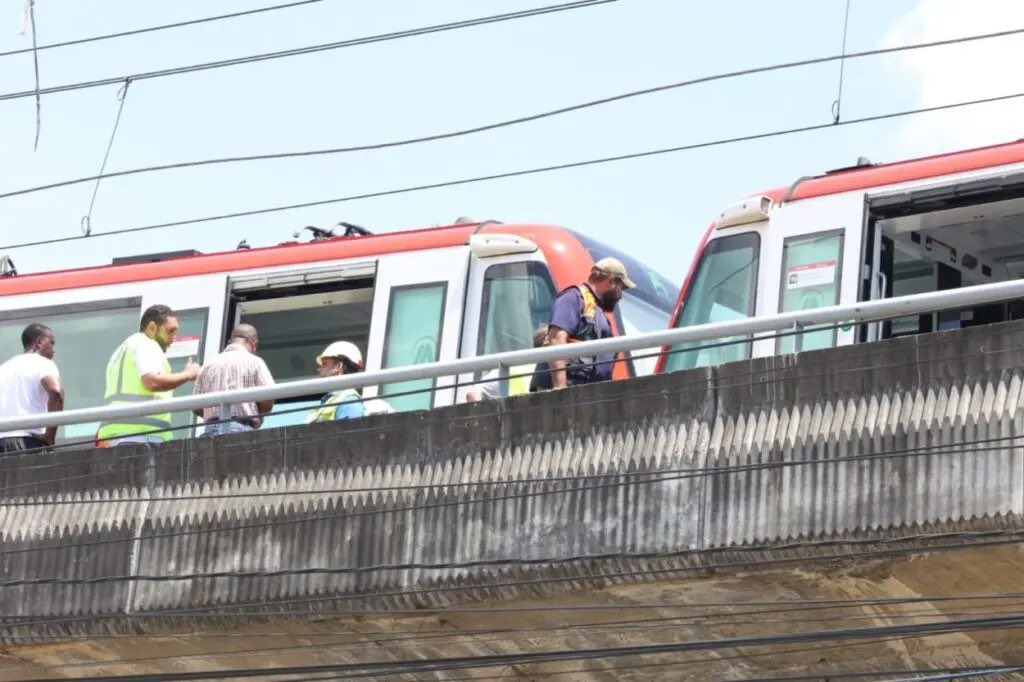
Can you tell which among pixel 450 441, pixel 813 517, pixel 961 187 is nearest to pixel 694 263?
pixel 961 187

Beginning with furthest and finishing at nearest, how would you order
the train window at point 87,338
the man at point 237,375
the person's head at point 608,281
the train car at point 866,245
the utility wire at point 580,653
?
the train window at point 87,338 < the train car at point 866,245 < the man at point 237,375 < the person's head at point 608,281 < the utility wire at point 580,653

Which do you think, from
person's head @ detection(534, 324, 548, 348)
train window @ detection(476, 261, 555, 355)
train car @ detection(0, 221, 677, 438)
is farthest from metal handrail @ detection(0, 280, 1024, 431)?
train window @ detection(476, 261, 555, 355)

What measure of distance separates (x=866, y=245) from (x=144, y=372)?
5.34 m

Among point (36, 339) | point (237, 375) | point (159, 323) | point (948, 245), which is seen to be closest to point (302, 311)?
point (159, 323)

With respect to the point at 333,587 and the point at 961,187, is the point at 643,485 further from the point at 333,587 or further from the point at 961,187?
the point at 961,187

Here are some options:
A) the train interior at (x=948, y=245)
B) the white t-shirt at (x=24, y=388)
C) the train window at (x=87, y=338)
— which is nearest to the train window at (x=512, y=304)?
the train interior at (x=948, y=245)

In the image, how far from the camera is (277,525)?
12.5 m

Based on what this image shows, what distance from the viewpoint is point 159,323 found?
1454 cm

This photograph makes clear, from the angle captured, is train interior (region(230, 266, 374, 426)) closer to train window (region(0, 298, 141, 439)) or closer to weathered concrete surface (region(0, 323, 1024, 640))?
train window (region(0, 298, 141, 439))

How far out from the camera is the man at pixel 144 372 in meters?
14.3

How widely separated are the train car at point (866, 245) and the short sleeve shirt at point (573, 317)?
1414 millimetres

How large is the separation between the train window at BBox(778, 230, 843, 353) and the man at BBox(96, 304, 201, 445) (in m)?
4.40

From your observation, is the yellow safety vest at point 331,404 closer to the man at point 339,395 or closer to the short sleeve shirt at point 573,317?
the man at point 339,395

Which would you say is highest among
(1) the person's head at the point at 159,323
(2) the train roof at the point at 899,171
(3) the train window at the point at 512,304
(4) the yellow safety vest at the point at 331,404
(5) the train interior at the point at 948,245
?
(2) the train roof at the point at 899,171
